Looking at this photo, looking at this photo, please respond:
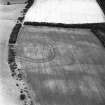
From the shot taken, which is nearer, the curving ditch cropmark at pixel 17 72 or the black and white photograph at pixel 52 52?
the curving ditch cropmark at pixel 17 72

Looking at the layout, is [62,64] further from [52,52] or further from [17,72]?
[17,72]

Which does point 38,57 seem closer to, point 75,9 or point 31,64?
point 31,64

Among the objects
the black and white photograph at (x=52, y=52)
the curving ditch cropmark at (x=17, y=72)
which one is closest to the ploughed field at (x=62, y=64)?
the black and white photograph at (x=52, y=52)

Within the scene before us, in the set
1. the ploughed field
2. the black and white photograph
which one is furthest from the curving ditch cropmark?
the ploughed field

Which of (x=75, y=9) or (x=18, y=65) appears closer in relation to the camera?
(x=18, y=65)

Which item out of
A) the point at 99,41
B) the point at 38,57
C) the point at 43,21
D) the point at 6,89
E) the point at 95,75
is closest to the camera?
the point at 6,89

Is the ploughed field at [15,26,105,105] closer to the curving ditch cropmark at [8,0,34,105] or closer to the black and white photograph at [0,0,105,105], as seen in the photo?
the black and white photograph at [0,0,105,105]

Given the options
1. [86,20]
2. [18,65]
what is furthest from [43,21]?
[18,65]

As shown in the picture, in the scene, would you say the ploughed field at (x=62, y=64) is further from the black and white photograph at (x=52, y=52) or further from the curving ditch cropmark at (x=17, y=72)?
the curving ditch cropmark at (x=17, y=72)

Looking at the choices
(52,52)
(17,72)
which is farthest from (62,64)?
(17,72)
